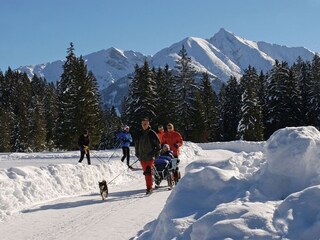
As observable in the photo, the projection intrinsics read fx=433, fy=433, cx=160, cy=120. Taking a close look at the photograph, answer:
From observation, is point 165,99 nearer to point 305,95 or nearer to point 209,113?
point 209,113

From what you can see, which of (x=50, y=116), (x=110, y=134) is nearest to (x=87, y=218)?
(x=110, y=134)

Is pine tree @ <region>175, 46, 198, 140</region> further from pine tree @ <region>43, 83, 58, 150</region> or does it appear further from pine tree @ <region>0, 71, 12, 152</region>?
pine tree @ <region>0, 71, 12, 152</region>

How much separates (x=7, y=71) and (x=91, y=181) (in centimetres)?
7746

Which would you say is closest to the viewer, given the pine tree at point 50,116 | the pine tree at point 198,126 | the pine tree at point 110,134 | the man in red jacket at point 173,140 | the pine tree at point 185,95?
the man in red jacket at point 173,140

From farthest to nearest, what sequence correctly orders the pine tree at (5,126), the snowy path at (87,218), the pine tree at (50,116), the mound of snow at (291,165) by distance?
the pine tree at (50,116) → the pine tree at (5,126) → the snowy path at (87,218) → the mound of snow at (291,165)

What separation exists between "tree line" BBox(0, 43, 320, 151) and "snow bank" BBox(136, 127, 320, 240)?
37.7 m

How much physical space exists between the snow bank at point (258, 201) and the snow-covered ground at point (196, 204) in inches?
0.4

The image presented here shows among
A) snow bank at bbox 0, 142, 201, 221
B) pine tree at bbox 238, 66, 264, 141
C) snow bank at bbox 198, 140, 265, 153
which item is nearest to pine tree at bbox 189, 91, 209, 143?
pine tree at bbox 238, 66, 264, 141

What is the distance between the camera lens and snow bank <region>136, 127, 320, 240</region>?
468 centimetres

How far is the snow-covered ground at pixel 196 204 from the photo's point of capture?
15.8 feet

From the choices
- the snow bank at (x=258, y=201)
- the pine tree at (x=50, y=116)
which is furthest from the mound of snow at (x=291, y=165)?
the pine tree at (x=50, y=116)

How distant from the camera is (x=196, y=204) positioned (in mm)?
6324

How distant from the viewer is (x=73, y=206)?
10453mm

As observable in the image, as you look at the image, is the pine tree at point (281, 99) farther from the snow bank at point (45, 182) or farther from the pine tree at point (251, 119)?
the snow bank at point (45, 182)
